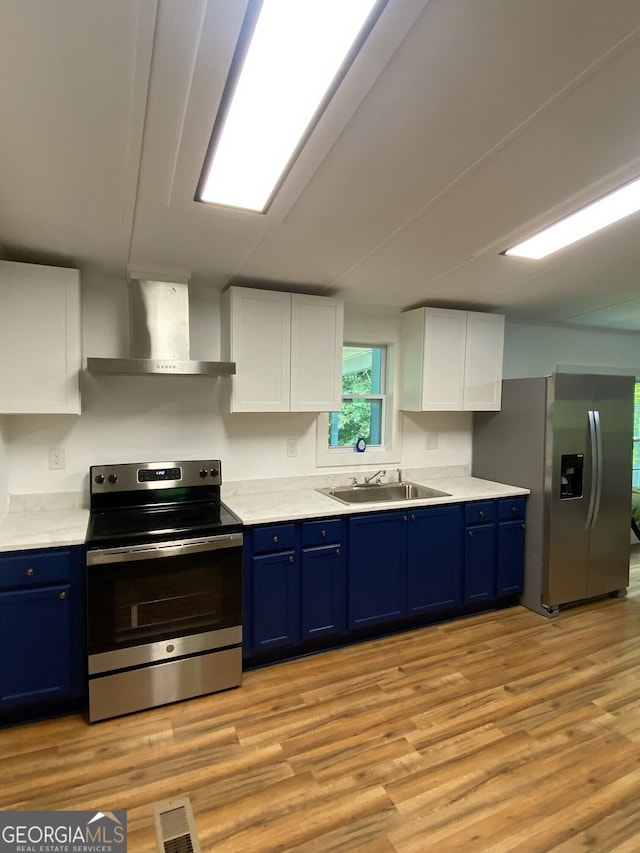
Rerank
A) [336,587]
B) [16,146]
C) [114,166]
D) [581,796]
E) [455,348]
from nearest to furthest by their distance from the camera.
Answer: [16,146], [114,166], [581,796], [336,587], [455,348]

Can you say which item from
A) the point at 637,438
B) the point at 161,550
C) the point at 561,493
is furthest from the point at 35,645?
the point at 637,438

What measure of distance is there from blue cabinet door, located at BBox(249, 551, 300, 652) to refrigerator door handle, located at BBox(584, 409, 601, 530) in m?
2.27

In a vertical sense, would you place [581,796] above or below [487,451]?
below

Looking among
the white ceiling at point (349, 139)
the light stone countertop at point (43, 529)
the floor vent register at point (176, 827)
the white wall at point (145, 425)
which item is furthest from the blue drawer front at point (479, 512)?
the light stone countertop at point (43, 529)

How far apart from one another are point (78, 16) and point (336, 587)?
106 inches

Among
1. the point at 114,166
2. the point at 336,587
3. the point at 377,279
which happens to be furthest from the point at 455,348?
the point at 114,166

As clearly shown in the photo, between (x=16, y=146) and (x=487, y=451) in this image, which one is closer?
(x=16, y=146)

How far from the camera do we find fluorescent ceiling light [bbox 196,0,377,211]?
987mm

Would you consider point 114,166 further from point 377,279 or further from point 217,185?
point 377,279

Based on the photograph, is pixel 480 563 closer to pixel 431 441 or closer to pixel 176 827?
pixel 431 441

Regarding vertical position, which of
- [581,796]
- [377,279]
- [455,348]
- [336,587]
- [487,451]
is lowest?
[581,796]

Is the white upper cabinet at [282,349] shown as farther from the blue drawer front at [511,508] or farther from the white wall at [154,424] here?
the blue drawer front at [511,508]

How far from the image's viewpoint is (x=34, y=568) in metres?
2.09

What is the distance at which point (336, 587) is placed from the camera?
9.20ft
